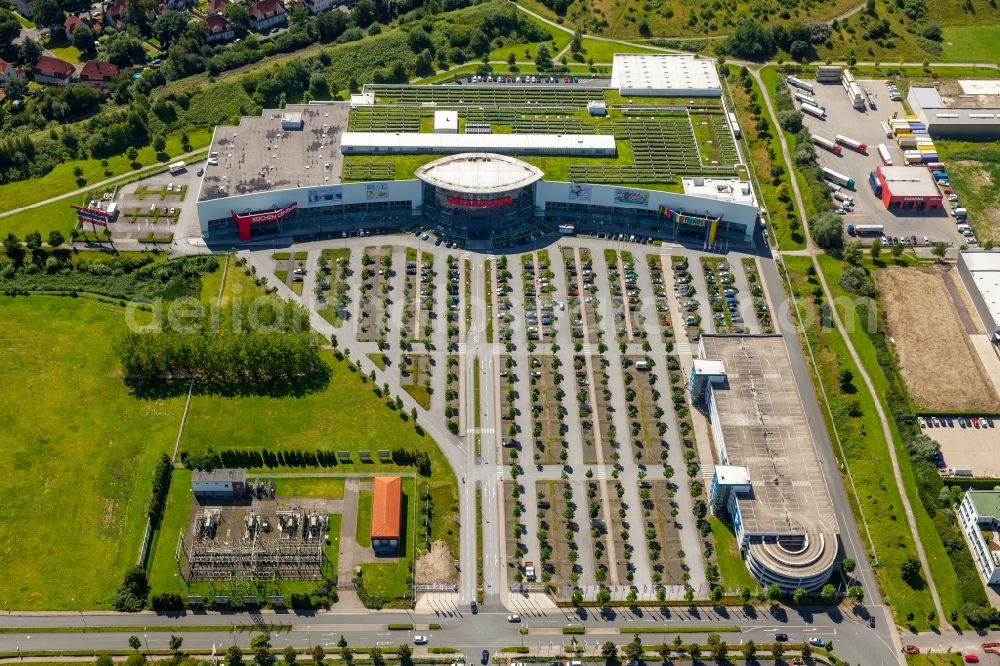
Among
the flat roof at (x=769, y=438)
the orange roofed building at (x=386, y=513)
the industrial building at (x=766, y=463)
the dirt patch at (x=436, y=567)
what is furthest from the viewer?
the flat roof at (x=769, y=438)

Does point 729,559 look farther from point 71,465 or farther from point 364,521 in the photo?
point 71,465

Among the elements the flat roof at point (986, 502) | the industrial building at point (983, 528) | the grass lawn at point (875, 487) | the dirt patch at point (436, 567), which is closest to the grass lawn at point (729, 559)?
the grass lawn at point (875, 487)

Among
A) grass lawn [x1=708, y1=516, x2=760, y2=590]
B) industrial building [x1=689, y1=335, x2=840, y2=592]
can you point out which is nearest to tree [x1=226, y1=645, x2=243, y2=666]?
grass lawn [x1=708, y1=516, x2=760, y2=590]

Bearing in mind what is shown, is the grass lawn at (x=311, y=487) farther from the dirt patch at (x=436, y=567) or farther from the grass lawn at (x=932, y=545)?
the grass lawn at (x=932, y=545)

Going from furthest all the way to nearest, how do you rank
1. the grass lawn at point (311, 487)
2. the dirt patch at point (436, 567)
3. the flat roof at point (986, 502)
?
1. the grass lawn at point (311, 487)
2. the flat roof at point (986, 502)
3. the dirt patch at point (436, 567)

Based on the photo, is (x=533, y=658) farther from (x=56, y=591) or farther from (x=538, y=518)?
(x=56, y=591)

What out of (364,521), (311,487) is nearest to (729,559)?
(364,521)
